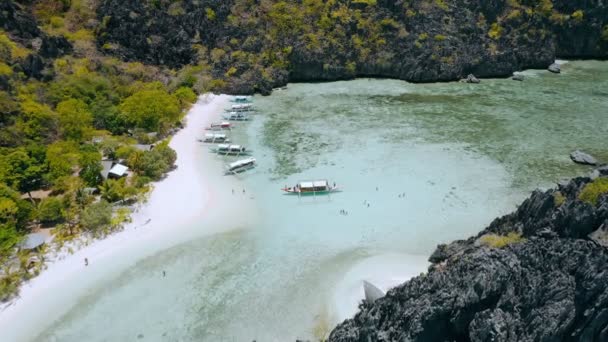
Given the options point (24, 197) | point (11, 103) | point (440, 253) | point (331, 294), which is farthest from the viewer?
point (11, 103)

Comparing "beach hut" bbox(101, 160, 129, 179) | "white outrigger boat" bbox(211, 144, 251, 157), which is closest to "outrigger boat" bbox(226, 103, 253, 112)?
"white outrigger boat" bbox(211, 144, 251, 157)

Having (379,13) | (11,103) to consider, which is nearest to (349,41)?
(379,13)

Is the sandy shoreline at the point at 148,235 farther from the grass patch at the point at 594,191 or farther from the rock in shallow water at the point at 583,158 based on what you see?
the rock in shallow water at the point at 583,158

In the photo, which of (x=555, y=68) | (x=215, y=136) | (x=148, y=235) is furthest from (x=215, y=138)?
(x=555, y=68)

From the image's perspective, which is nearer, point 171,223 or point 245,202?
point 171,223

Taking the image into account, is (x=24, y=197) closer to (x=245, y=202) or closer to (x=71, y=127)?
(x=71, y=127)

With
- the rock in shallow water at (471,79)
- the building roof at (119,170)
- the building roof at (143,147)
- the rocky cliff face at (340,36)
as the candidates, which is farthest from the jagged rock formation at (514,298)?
the rock in shallow water at (471,79)
